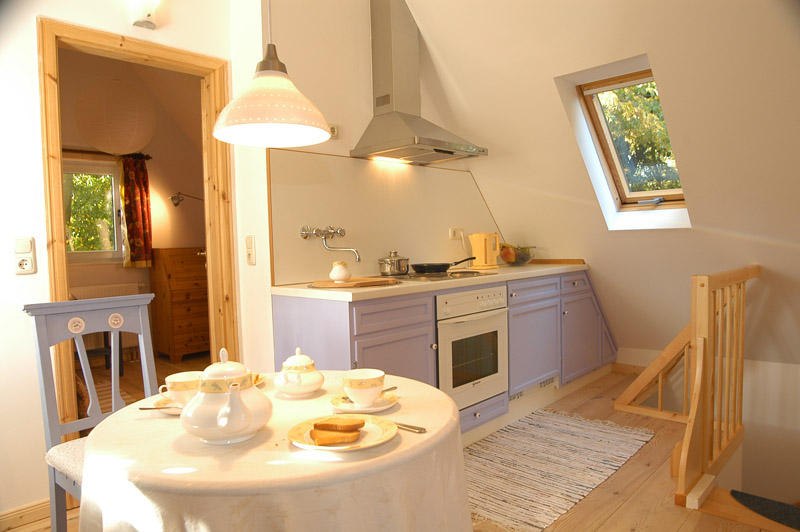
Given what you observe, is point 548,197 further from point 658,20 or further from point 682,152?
point 658,20

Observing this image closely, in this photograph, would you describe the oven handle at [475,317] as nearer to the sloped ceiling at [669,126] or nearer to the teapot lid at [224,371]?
the sloped ceiling at [669,126]

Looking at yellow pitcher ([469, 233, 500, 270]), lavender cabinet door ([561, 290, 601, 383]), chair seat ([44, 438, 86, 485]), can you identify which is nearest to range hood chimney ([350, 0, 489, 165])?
yellow pitcher ([469, 233, 500, 270])

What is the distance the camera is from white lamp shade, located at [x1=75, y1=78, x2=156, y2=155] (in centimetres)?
379

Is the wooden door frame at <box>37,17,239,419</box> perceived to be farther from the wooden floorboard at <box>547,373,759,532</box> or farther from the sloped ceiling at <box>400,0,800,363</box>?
the wooden floorboard at <box>547,373,759,532</box>

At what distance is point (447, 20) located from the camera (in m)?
3.17

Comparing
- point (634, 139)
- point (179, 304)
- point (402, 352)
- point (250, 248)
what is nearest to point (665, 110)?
point (634, 139)

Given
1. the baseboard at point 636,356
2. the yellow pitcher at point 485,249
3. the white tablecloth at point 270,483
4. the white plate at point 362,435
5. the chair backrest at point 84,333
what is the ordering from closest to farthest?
the white tablecloth at point 270,483 < the white plate at point 362,435 < the chair backrest at point 84,333 < the yellow pitcher at point 485,249 < the baseboard at point 636,356

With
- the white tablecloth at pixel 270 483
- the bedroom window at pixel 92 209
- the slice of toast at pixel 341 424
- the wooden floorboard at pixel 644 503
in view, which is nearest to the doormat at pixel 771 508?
the wooden floorboard at pixel 644 503

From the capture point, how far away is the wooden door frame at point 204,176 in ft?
7.33

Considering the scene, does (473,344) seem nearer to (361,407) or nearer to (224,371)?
(361,407)

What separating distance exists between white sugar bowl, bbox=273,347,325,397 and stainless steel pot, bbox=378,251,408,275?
1.72m

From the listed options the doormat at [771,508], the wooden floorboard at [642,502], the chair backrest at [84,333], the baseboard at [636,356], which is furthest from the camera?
the baseboard at [636,356]

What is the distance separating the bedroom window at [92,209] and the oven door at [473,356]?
13.3ft

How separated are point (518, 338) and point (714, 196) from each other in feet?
4.51
